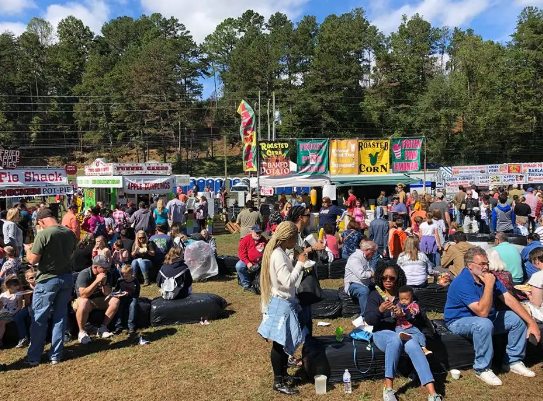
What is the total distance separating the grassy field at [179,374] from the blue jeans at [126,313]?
0.67ft

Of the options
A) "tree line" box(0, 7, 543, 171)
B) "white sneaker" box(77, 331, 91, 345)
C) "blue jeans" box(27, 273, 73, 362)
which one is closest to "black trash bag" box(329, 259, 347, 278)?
"white sneaker" box(77, 331, 91, 345)

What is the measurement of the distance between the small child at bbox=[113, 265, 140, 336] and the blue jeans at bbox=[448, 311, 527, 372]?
3.94 meters

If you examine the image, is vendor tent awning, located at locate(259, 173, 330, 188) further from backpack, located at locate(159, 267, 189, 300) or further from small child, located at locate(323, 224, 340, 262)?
backpack, located at locate(159, 267, 189, 300)

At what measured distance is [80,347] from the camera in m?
5.39

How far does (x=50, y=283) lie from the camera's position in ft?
15.6

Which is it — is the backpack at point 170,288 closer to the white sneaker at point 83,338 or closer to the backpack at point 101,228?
the white sneaker at point 83,338

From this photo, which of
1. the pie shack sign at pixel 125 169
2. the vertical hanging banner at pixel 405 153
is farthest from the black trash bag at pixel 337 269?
the vertical hanging banner at pixel 405 153

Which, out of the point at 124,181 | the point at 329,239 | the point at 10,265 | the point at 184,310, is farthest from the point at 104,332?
the point at 124,181

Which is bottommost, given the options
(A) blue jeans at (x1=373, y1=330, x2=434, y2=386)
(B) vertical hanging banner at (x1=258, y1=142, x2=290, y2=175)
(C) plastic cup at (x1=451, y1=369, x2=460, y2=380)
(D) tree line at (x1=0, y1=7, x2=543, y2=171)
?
(C) plastic cup at (x1=451, y1=369, x2=460, y2=380)

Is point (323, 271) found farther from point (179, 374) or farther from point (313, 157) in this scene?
point (313, 157)

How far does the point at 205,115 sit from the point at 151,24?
1244 inches

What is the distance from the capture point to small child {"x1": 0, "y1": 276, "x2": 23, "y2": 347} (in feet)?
17.2

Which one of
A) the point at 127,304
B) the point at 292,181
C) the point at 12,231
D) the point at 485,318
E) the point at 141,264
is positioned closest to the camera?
the point at 485,318

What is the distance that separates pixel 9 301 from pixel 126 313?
1387 mm
